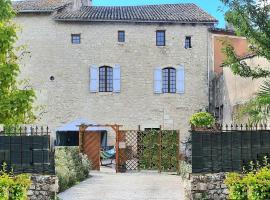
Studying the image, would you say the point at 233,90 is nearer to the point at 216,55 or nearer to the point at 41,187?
the point at 216,55

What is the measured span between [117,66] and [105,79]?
97cm

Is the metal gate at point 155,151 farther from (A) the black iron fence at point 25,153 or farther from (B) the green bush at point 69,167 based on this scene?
(A) the black iron fence at point 25,153

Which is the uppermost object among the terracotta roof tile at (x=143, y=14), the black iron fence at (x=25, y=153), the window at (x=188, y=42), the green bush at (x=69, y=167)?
the terracotta roof tile at (x=143, y=14)

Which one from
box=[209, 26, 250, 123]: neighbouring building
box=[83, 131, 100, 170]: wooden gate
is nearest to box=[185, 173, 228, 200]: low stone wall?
box=[83, 131, 100, 170]: wooden gate

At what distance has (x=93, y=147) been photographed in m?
24.1

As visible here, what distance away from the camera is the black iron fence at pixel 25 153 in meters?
12.6

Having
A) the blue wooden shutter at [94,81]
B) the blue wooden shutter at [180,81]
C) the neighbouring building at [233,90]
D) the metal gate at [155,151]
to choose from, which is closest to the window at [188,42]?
the blue wooden shutter at [180,81]

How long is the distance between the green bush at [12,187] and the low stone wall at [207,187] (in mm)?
3647

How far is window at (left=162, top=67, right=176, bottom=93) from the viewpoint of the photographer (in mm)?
30984

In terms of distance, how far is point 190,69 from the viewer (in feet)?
102

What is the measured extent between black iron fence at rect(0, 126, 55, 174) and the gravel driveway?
5.33ft

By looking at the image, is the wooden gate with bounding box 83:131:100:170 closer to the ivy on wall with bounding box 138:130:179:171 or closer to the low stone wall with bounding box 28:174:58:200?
the ivy on wall with bounding box 138:130:179:171

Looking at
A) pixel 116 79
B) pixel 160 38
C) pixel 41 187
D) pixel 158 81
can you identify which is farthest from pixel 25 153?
pixel 160 38

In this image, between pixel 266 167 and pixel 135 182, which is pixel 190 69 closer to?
pixel 135 182
